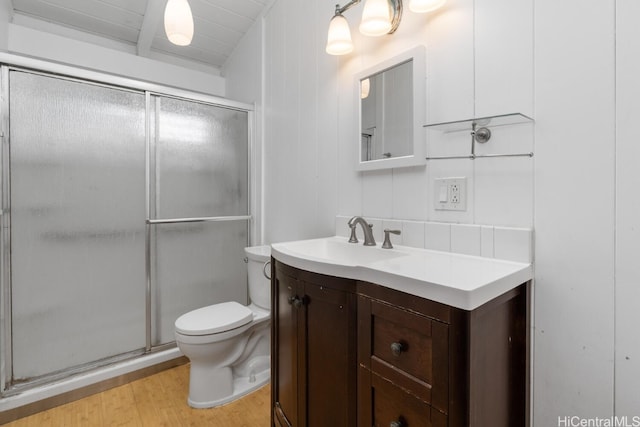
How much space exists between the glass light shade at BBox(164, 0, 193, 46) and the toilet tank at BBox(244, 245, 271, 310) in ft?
4.06

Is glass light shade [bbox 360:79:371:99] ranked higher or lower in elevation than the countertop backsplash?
higher

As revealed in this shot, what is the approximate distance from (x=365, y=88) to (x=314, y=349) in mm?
1175

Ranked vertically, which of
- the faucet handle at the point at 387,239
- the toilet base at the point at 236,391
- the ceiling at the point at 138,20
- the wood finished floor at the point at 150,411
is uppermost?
the ceiling at the point at 138,20

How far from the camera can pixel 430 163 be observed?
1.22 meters

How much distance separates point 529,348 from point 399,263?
478 mm

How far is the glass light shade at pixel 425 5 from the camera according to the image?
113 cm

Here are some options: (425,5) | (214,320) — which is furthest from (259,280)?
(425,5)

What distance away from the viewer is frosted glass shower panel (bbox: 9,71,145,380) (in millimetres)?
1683

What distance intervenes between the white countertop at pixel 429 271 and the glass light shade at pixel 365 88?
2.42ft

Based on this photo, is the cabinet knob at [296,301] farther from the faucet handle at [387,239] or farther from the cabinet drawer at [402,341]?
the faucet handle at [387,239]

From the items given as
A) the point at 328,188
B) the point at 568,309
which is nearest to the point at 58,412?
the point at 328,188

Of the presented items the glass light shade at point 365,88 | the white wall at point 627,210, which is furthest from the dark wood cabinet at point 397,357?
the glass light shade at point 365,88

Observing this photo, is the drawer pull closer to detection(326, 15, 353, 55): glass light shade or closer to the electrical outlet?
the electrical outlet

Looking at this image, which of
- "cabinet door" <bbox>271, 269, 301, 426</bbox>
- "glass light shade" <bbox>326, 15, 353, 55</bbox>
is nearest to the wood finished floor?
"cabinet door" <bbox>271, 269, 301, 426</bbox>
